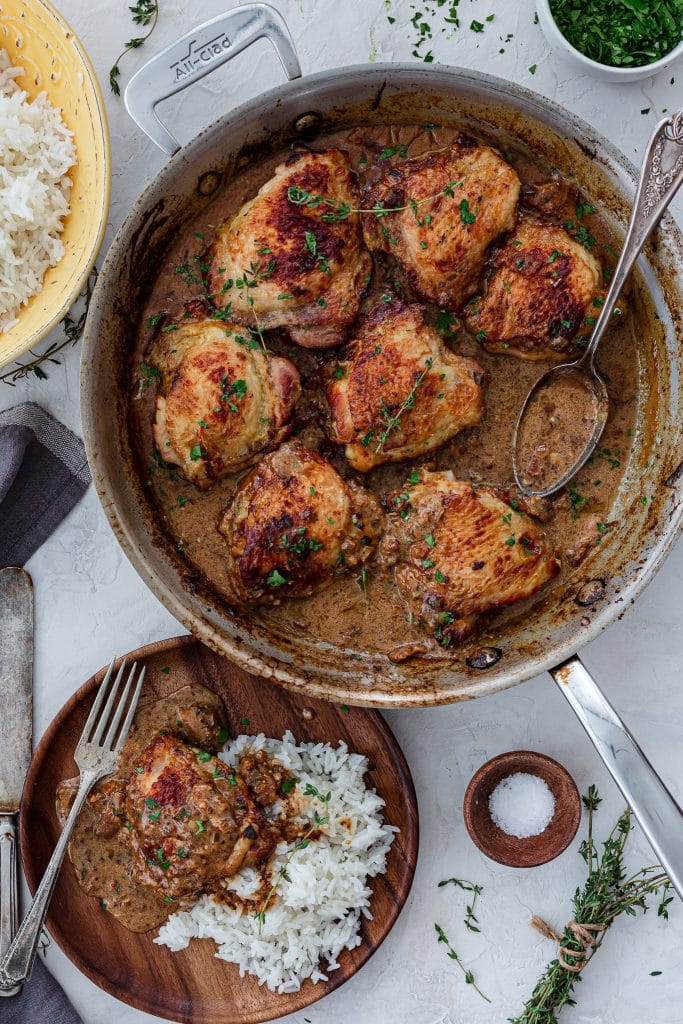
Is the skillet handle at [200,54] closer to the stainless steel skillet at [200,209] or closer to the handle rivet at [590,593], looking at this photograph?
the stainless steel skillet at [200,209]

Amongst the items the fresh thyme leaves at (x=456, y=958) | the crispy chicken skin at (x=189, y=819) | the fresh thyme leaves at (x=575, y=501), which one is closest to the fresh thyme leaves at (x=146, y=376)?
the crispy chicken skin at (x=189, y=819)

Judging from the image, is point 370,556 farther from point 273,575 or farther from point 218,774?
point 218,774

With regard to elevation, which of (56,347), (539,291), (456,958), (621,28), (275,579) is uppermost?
(621,28)

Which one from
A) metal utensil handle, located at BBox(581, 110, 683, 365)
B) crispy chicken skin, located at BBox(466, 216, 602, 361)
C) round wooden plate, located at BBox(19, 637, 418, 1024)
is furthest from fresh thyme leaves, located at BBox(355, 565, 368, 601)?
metal utensil handle, located at BBox(581, 110, 683, 365)

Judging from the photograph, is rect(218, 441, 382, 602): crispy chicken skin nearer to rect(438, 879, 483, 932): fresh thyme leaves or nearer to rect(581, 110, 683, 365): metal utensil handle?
rect(581, 110, 683, 365): metal utensil handle

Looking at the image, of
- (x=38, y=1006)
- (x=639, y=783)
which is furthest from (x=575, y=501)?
(x=38, y=1006)

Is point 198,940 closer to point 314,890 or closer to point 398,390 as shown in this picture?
point 314,890

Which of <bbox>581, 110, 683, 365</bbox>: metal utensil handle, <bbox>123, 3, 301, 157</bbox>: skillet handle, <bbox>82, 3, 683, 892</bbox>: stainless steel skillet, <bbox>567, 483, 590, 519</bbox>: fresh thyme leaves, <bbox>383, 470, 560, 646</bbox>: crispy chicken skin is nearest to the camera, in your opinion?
<bbox>581, 110, 683, 365</bbox>: metal utensil handle
